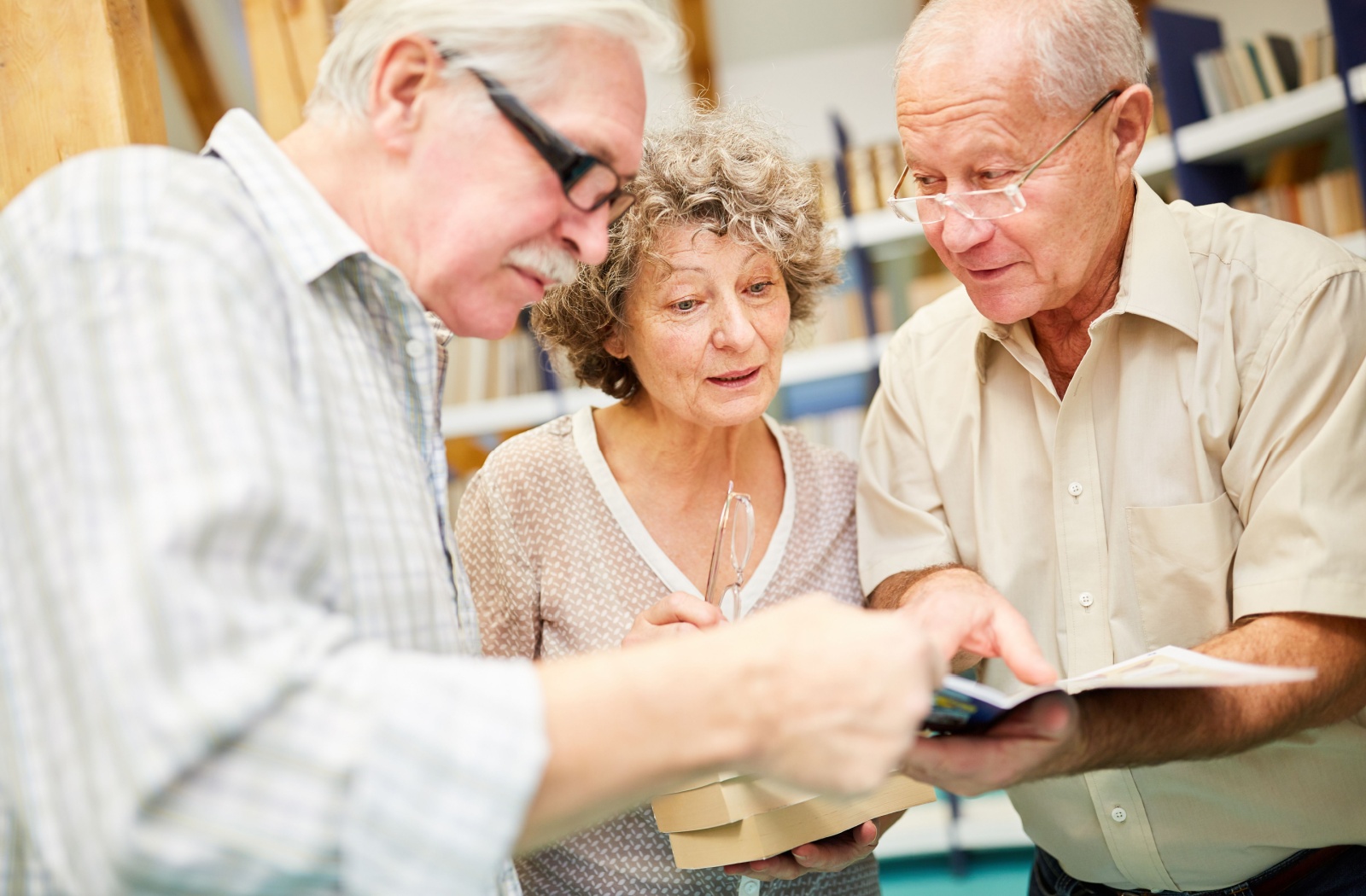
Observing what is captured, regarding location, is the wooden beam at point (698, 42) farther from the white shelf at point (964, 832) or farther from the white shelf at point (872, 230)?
the white shelf at point (964, 832)

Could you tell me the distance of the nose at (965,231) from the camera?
5.35 feet

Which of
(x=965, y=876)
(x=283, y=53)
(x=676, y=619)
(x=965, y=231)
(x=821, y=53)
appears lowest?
(x=965, y=876)

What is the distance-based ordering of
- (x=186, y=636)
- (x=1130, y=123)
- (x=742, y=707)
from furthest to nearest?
(x=1130, y=123)
(x=742, y=707)
(x=186, y=636)

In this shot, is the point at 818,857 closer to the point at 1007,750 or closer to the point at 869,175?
the point at 1007,750

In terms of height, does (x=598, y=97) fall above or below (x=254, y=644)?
above

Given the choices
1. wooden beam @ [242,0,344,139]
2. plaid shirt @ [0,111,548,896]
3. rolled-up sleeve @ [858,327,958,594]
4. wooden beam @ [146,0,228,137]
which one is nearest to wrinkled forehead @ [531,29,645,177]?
plaid shirt @ [0,111,548,896]

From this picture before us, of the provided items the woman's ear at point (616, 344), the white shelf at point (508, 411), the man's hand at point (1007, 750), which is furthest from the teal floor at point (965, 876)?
the man's hand at point (1007, 750)

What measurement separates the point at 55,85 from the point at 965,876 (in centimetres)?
356

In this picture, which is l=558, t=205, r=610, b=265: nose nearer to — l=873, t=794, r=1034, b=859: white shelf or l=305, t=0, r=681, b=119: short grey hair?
l=305, t=0, r=681, b=119: short grey hair

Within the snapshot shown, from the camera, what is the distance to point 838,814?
1.37 metres

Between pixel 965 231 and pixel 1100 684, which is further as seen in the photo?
pixel 965 231

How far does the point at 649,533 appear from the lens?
1824 mm

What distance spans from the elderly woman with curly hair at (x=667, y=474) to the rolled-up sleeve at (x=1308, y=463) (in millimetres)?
649

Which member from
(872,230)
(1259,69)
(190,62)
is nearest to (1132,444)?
(872,230)
